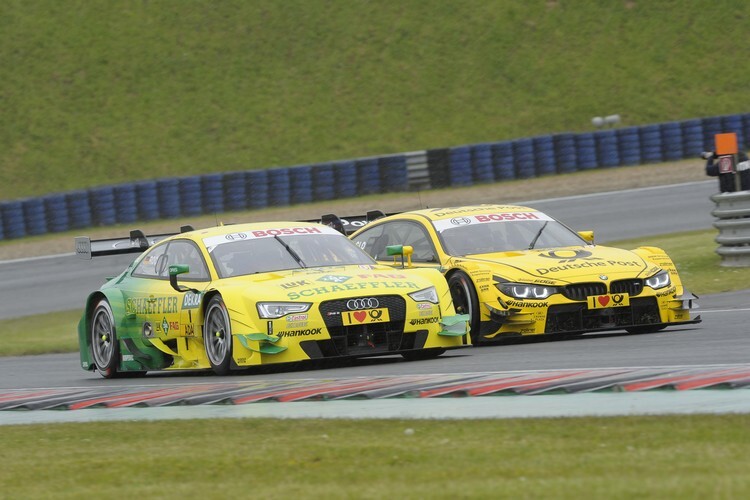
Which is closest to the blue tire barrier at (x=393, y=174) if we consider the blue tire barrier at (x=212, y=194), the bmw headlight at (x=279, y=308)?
the blue tire barrier at (x=212, y=194)

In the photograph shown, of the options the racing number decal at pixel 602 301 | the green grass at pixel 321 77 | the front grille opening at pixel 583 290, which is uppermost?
the green grass at pixel 321 77

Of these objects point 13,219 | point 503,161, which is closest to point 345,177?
point 503,161

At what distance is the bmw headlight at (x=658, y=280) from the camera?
11.8m

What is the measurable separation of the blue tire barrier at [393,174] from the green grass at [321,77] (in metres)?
6.90

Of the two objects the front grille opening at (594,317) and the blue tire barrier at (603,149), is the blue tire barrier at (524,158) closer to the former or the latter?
the blue tire barrier at (603,149)

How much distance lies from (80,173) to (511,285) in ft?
88.1

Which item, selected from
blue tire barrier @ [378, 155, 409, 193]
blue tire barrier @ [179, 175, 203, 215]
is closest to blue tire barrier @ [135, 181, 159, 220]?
blue tire barrier @ [179, 175, 203, 215]

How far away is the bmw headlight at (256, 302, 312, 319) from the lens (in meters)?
10.4

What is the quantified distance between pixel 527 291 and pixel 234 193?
1891 cm

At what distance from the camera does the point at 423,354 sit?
11.5 meters

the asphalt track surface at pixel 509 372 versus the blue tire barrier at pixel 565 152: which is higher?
the blue tire barrier at pixel 565 152

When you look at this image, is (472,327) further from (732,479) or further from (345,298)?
(732,479)

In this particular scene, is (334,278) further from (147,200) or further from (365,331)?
(147,200)

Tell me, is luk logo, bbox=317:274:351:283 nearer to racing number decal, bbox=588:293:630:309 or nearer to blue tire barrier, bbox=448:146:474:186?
racing number decal, bbox=588:293:630:309
